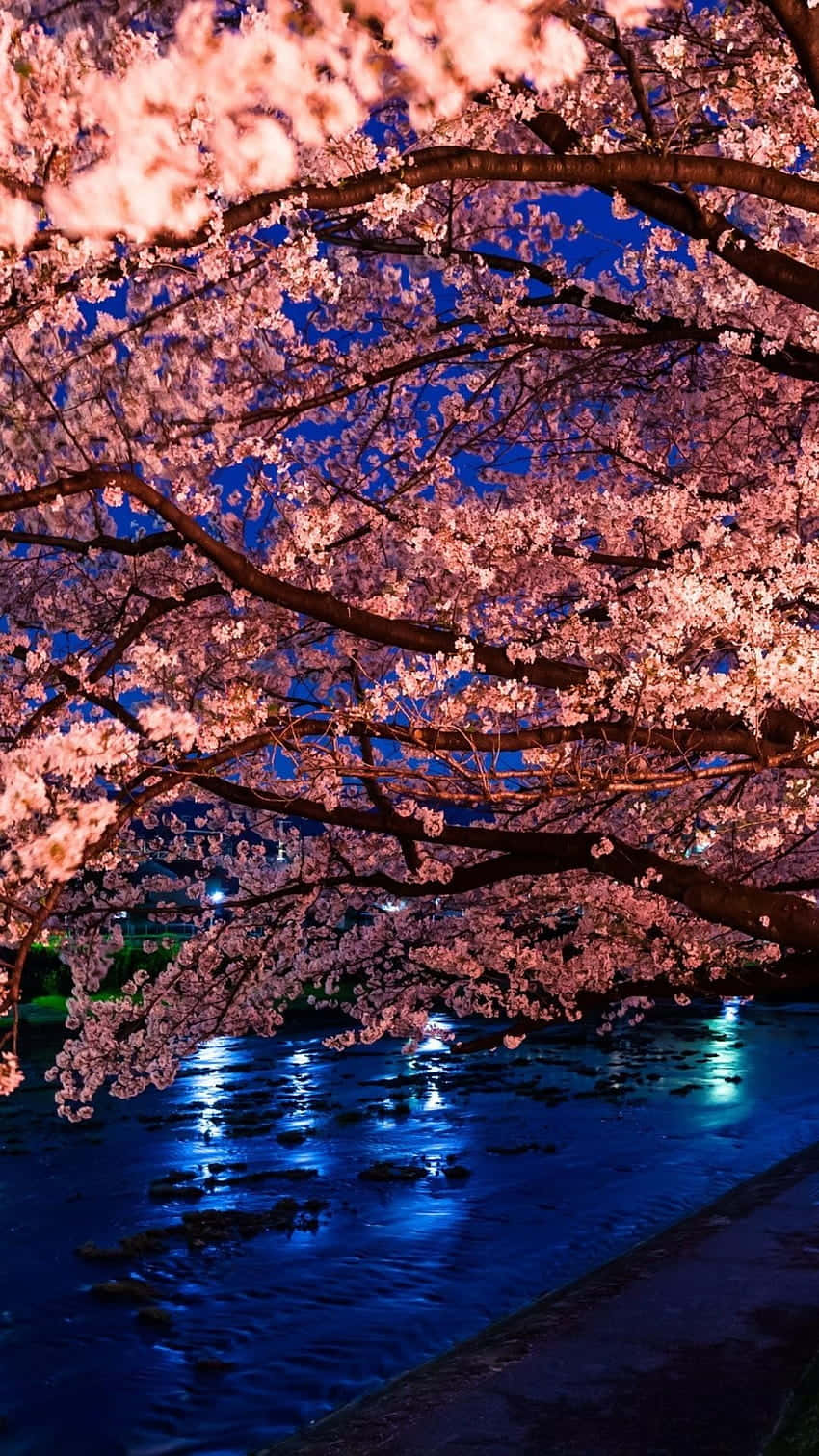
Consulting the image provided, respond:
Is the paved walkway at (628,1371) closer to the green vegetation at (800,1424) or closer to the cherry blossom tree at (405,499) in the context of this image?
the green vegetation at (800,1424)

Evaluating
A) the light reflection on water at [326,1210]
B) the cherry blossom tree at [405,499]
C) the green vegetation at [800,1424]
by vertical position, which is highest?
the cherry blossom tree at [405,499]

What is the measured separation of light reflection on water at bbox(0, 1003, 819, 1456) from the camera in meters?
11.3

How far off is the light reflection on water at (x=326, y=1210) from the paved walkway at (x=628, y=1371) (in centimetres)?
167

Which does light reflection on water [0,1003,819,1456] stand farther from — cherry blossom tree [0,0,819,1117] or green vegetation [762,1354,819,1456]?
green vegetation [762,1354,819,1456]

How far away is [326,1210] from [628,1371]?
8.78m

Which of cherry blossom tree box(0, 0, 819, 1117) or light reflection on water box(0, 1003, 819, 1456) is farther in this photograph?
light reflection on water box(0, 1003, 819, 1456)

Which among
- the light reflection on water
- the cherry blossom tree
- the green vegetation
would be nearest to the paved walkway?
the green vegetation

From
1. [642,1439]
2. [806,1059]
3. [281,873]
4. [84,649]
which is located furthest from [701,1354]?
[806,1059]

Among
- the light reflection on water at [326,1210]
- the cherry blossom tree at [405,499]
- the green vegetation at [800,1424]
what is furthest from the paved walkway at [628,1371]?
the cherry blossom tree at [405,499]

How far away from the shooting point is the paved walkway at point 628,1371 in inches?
302

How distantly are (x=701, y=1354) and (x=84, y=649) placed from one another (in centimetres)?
670

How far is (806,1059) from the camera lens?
32.1 m

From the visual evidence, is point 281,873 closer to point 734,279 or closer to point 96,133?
point 734,279

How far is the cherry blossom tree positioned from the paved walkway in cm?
261
